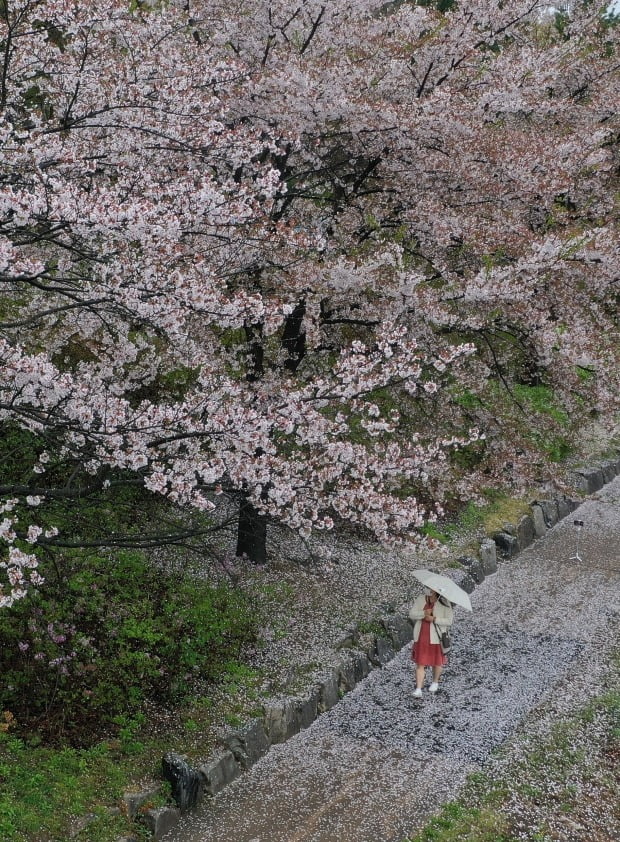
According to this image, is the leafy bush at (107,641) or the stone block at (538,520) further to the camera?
the stone block at (538,520)

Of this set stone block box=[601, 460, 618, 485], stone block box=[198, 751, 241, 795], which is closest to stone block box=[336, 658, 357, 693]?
stone block box=[198, 751, 241, 795]

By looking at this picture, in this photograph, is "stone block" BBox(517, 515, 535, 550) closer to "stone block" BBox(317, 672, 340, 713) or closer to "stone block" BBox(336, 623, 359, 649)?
"stone block" BBox(336, 623, 359, 649)

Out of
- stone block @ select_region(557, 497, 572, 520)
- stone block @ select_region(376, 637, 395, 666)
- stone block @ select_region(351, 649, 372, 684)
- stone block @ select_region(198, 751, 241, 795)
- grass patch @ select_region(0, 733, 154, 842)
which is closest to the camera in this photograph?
grass patch @ select_region(0, 733, 154, 842)

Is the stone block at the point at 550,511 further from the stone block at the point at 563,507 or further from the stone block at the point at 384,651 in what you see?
the stone block at the point at 384,651

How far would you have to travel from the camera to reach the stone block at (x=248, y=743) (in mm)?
6988

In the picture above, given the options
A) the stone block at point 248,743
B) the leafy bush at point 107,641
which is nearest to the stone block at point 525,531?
the leafy bush at point 107,641

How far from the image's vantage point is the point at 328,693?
8.30 meters

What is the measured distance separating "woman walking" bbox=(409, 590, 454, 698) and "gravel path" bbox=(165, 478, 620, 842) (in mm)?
396

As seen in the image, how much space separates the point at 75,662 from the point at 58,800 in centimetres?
159

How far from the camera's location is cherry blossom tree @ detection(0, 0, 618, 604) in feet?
19.5

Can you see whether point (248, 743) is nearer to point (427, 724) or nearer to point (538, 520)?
point (427, 724)

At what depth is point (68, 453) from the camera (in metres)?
7.25

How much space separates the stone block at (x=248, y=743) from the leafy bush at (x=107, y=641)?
83cm

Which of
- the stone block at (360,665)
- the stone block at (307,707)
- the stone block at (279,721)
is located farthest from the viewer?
the stone block at (360,665)
